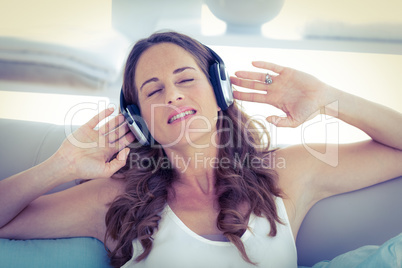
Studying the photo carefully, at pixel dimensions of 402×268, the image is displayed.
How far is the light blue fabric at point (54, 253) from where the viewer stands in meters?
1.11

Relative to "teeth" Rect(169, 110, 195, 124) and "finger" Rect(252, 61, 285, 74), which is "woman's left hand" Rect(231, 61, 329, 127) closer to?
"finger" Rect(252, 61, 285, 74)

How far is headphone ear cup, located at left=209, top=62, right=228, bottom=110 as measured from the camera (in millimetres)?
1166

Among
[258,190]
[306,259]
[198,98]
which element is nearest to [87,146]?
[198,98]

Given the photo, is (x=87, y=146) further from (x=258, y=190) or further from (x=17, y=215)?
(x=258, y=190)

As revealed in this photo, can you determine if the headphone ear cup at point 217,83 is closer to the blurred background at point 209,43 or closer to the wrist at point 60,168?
the blurred background at point 209,43

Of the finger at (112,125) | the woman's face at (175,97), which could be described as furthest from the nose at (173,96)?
the finger at (112,125)

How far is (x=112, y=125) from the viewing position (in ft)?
4.19

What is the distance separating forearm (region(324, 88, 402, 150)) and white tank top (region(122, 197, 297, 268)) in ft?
1.38

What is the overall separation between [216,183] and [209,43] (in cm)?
69

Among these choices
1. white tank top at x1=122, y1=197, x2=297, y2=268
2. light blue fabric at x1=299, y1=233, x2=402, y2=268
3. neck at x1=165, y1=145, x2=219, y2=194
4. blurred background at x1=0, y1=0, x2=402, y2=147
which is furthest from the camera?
blurred background at x1=0, y1=0, x2=402, y2=147

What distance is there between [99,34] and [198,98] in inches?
31.4

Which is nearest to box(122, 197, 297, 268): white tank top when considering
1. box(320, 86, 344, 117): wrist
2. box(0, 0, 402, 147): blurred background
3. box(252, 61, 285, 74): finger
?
box(320, 86, 344, 117): wrist

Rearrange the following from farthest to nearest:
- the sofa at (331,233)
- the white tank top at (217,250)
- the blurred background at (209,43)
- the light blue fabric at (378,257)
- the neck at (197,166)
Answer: the blurred background at (209,43), the neck at (197,166), the sofa at (331,233), the white tank top at (217,250), the light blue fabric at (378,257)

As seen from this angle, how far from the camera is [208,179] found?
1.28 meters
